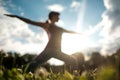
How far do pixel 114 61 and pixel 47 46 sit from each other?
9034 millimetres

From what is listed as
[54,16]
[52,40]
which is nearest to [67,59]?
[52,40]

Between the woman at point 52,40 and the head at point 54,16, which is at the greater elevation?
the head at point 54,16

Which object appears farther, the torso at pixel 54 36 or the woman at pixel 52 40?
the torso at pixel 54 36

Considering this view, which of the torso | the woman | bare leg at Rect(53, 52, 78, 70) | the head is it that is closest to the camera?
bare leg at Rect(53, 52, 78, 70)

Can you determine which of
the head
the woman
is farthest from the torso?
the head

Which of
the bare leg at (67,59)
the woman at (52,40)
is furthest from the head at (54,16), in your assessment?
the bare leg at (67,59)

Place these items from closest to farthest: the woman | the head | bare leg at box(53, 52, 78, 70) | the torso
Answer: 1. bare leg at box(53, 52, 78, 70)
2. the woman
3. the torso
4. the head

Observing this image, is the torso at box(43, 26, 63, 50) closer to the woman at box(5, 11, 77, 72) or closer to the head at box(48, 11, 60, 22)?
the woman at box(5, 11, 77, 72)

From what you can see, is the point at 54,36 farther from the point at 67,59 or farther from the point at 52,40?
the point at 67,59

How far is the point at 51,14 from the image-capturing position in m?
9.80

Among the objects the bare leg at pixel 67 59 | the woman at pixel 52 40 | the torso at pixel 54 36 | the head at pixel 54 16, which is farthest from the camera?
the head at pixel 54 16

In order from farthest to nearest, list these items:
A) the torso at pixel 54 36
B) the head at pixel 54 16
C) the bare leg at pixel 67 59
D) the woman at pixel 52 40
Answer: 1. the head at pixel 54 16
2. the torso at pixel 54 36
3. the woman at pixel 52 40
4. the bare leg at pixel 67 59

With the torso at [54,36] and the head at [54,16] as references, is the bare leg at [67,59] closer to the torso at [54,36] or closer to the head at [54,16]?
the torso at [54,36]

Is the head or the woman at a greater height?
the head
